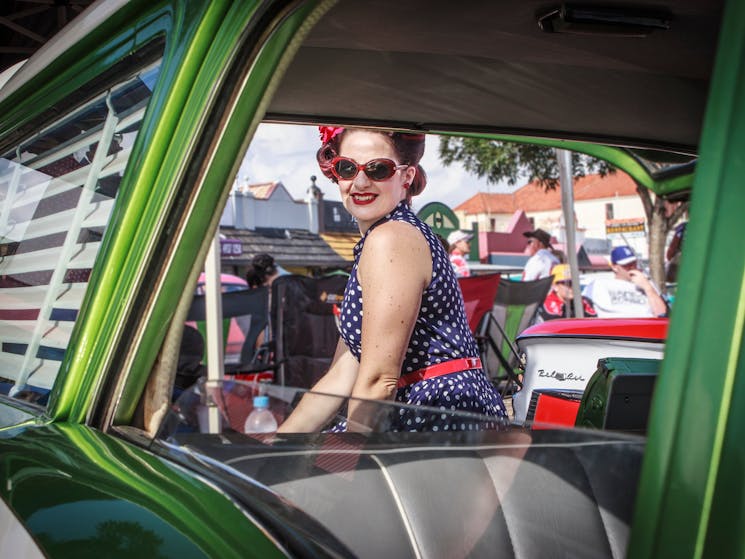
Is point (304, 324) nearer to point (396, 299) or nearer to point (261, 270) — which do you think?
point (261, 270)

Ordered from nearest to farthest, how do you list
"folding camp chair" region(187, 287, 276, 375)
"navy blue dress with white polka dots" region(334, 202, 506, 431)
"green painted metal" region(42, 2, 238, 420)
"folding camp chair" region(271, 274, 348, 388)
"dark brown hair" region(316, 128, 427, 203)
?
"green painted metal" region(42, 2, 238, 420)
"navy blue dress with white polka dots" region(334, 202, 506, 431)
"dark brown hair" region(316, 128, 427, 203)
"folding camp chair" region(271, 274, 348, 388)
"folding camp chair" region(187, 287, 276, 375)

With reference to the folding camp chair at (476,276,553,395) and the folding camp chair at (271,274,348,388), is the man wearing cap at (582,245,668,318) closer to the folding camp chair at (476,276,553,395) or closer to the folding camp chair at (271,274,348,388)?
the folding camp chair at (271,274,348,388)

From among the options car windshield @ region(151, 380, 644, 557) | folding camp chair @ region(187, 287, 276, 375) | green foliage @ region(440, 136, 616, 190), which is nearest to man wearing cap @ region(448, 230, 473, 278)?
folding camp chair @ region(187, 287, 276, 375)

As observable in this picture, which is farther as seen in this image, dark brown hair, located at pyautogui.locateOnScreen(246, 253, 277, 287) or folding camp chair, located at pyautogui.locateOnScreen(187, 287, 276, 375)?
dark brown hair, located at pyautogui.locateOnScreen(246, 253, 277, 287)

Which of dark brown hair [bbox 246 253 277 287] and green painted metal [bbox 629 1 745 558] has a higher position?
green painted metal [bbox 629 1 745 558]

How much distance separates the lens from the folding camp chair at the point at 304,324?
266 inches

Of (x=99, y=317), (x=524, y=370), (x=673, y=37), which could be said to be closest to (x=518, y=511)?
(x=99, y=317)

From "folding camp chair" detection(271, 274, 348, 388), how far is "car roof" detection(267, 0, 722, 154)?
4.33 metres

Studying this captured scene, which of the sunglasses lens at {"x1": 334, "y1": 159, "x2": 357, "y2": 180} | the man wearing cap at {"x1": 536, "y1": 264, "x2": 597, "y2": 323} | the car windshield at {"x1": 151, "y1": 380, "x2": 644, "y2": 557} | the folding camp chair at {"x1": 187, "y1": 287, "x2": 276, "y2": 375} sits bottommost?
the folding camp chair at {"x1": 187, "y1": 287, "x2": 276, "y2": 375}

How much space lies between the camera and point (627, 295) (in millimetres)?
5711

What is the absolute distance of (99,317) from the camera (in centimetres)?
110

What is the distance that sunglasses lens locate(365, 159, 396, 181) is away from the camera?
201 cm

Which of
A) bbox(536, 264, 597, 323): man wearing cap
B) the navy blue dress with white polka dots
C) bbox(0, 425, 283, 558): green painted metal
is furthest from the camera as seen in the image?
bbox(536, 264, 597, 323): man wearing cap

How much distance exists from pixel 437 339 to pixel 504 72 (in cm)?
73
